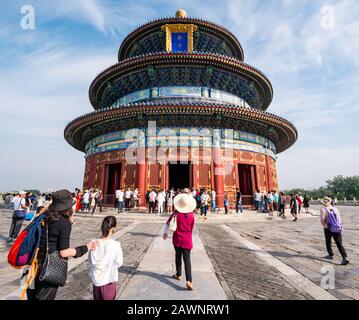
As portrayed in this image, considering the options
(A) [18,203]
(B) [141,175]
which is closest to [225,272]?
(A) [18,203]

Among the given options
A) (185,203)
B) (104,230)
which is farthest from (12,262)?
(185,203)

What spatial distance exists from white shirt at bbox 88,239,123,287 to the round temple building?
1277 centimetres

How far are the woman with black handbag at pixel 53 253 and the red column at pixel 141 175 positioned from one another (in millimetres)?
13412

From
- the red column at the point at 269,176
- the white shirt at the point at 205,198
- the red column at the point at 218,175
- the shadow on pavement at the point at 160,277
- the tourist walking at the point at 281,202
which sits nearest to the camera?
the shadow on pavement at the point at 160,277

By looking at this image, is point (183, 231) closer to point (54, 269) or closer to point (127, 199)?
point (54, 269)

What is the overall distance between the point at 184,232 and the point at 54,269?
6.73 feet

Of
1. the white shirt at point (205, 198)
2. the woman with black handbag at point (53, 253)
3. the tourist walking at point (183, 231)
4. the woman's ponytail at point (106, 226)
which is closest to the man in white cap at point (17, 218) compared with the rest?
the tourist walking at point (183, 231)

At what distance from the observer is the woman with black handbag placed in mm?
2189

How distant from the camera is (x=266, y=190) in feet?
59.2

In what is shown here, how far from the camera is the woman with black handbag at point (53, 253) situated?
2189 millimetres

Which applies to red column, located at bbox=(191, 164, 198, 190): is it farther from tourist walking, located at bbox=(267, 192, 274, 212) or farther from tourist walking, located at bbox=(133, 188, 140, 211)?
tourist walking, located at bbox=(267, 192, 274, 212)

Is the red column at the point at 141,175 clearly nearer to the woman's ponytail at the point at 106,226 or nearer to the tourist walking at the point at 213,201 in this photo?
the tourist walking at the point at 213,201

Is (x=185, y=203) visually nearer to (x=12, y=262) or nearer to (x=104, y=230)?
(x=104, y=230)

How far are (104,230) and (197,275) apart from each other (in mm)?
2306
